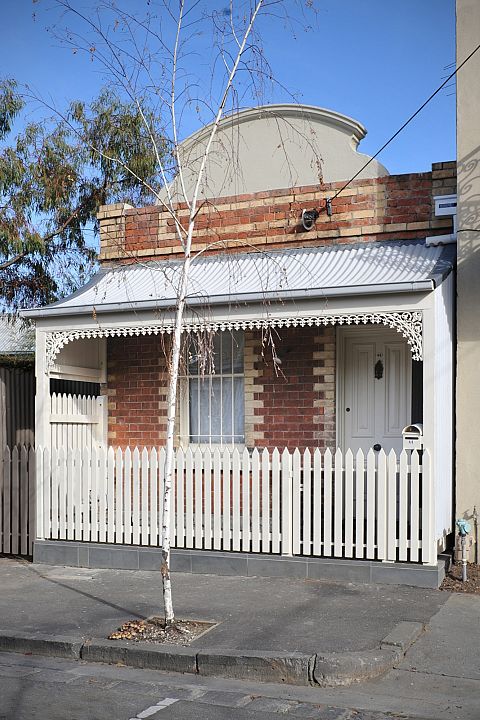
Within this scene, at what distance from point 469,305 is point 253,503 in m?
3.10

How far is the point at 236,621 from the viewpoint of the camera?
23.0ft

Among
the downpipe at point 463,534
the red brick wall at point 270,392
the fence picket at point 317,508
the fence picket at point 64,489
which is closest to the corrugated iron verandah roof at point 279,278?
the red brick wall at point 270,392

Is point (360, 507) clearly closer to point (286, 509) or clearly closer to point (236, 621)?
point (286, 509)

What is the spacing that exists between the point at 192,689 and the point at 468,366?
4759 mm

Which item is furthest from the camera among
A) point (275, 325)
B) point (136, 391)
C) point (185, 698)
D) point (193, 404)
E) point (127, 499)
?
point (136, 391)

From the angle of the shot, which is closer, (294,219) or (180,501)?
(180,501)

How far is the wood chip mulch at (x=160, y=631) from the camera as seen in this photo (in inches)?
253

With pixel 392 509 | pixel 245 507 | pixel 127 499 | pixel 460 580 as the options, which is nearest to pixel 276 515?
pixel 245 507

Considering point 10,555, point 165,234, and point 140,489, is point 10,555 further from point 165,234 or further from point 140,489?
point 165,234

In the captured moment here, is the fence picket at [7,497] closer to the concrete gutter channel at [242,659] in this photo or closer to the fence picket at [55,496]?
the fence picket at [55,496]

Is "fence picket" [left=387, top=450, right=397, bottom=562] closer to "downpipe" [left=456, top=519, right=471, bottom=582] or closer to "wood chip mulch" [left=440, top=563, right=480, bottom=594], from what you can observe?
"wood chip mulch" [left=440, top=563, right=480, bottom=594]

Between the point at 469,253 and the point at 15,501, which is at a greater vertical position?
the point at 469,253

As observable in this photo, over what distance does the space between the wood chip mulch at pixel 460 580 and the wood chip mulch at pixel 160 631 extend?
8.58 feet

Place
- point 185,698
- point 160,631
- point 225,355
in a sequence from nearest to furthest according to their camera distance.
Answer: point 185,698 → point 160,631 → point 225,355
